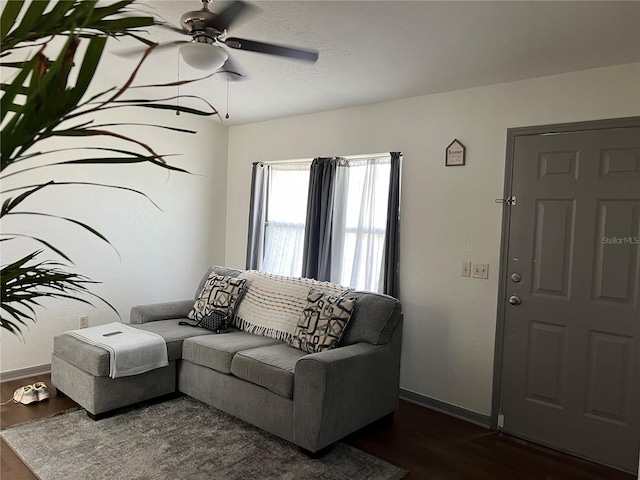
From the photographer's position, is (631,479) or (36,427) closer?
(631,479)

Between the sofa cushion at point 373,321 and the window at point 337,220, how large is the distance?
509 millimetres

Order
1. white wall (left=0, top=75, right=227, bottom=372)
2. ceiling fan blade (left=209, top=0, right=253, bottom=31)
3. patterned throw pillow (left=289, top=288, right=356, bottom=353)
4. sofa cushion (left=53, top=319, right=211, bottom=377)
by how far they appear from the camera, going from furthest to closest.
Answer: white wall (left=0, top=75, right=227, bottom=372), patterned throw pillow (left=289, top=288, right=356, bottom=353), sofa cushion (left=53, top=319, right=211, bottom=377), ceiling fan blade (left=209, top=0, right=253, bottom=31)

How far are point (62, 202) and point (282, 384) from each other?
2583mm

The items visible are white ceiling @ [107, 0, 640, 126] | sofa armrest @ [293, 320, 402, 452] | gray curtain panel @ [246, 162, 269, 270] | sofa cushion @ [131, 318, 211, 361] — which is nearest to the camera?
white ceiling @ [107, 0, 640, 126]

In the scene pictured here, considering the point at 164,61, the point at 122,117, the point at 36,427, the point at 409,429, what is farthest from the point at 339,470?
the point at 122,117

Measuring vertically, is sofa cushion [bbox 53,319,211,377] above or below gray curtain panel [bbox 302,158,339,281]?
below

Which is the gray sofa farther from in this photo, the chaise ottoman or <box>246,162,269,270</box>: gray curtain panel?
<box>246,162,269,270</box>: gray curtain panel

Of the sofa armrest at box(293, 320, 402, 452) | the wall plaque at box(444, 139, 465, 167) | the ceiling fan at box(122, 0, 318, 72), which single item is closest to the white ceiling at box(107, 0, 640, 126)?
the ceiling fan at box(122, 0, 318, 72)

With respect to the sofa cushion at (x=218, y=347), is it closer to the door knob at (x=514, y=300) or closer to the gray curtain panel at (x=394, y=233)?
the gray curtain panel at (x=394, y=233)

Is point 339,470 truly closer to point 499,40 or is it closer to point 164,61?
point 499,40

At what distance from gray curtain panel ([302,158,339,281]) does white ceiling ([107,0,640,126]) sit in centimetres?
79

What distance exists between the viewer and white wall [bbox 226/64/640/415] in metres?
3.01

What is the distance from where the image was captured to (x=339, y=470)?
2570 millimetres

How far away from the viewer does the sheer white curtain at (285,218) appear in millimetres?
4609
